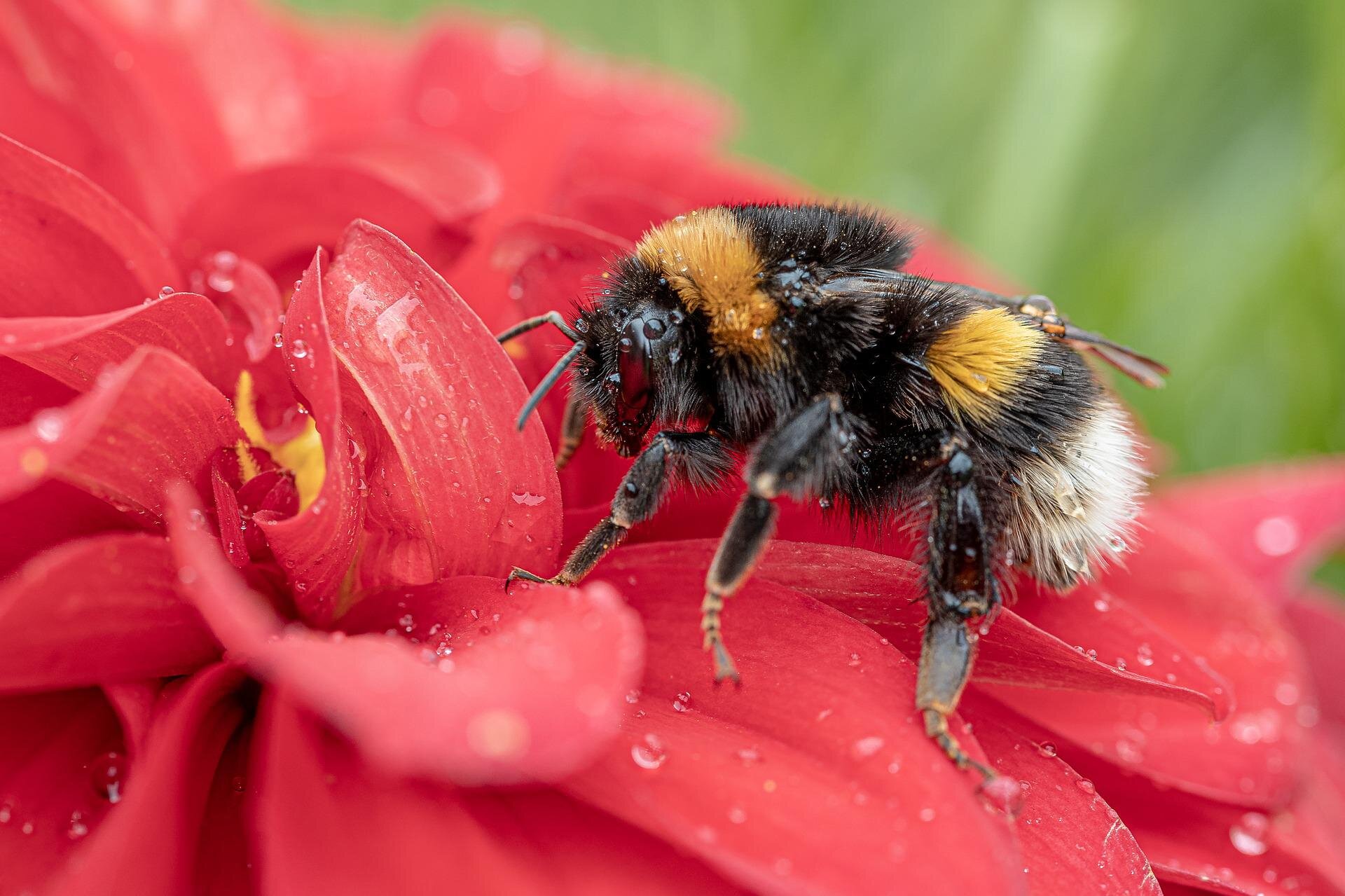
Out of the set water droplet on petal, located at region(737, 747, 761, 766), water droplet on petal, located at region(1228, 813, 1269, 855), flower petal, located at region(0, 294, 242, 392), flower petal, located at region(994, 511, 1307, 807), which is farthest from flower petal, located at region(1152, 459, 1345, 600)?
flower petal, located at region(0, 294, 242, 392)

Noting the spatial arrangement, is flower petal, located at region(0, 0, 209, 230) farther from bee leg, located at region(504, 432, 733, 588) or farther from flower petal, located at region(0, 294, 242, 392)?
bee leg, located at region(504, 432, 733, 588)

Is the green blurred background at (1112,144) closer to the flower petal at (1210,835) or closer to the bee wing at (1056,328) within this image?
the bee wing at (1056,328)

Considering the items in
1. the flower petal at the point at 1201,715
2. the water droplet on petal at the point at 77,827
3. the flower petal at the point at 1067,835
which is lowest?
the water droplet on petal at the point at 77,827

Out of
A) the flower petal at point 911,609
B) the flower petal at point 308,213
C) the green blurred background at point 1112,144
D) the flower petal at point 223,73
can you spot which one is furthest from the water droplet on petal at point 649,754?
the green blurred background at point 1112,144

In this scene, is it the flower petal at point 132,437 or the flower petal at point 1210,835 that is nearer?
the flower petal at point 132,437

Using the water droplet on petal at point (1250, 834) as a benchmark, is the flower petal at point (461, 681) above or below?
above

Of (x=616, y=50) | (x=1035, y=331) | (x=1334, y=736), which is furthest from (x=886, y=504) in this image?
(x=616, y=50)

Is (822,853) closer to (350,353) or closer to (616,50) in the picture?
(350,353)
